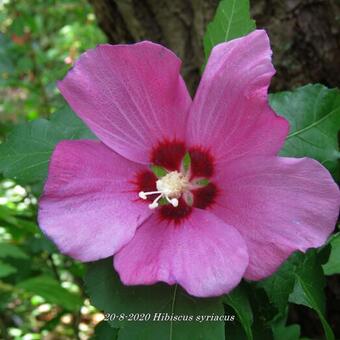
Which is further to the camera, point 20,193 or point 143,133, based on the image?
point 20,193

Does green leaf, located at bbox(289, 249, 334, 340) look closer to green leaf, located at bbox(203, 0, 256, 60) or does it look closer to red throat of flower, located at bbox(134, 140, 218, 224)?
red throat of flower, located at bbox(134, 140, 218, 224)

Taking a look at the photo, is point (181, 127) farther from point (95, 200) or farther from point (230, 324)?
point (230, 324)

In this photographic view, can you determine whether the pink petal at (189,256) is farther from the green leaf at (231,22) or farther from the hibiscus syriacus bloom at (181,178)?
the green leaf at (231,22)

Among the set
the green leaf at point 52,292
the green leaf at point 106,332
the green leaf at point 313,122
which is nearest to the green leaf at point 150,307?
the green leaf at point 106,332

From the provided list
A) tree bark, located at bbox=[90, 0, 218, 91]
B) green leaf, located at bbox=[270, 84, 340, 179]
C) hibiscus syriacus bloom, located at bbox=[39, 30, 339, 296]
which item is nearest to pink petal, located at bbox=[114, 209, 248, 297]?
hibiscus syriacus bloom, located at bbox=[39, 30, 339, 296]

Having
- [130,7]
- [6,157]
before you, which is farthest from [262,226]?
[130,7]

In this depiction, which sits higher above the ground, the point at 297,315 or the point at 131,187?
the point at 131,187

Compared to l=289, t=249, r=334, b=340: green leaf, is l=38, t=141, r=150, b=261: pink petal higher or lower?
higher

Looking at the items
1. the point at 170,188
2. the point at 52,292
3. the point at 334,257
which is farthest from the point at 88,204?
the point at 52,292
